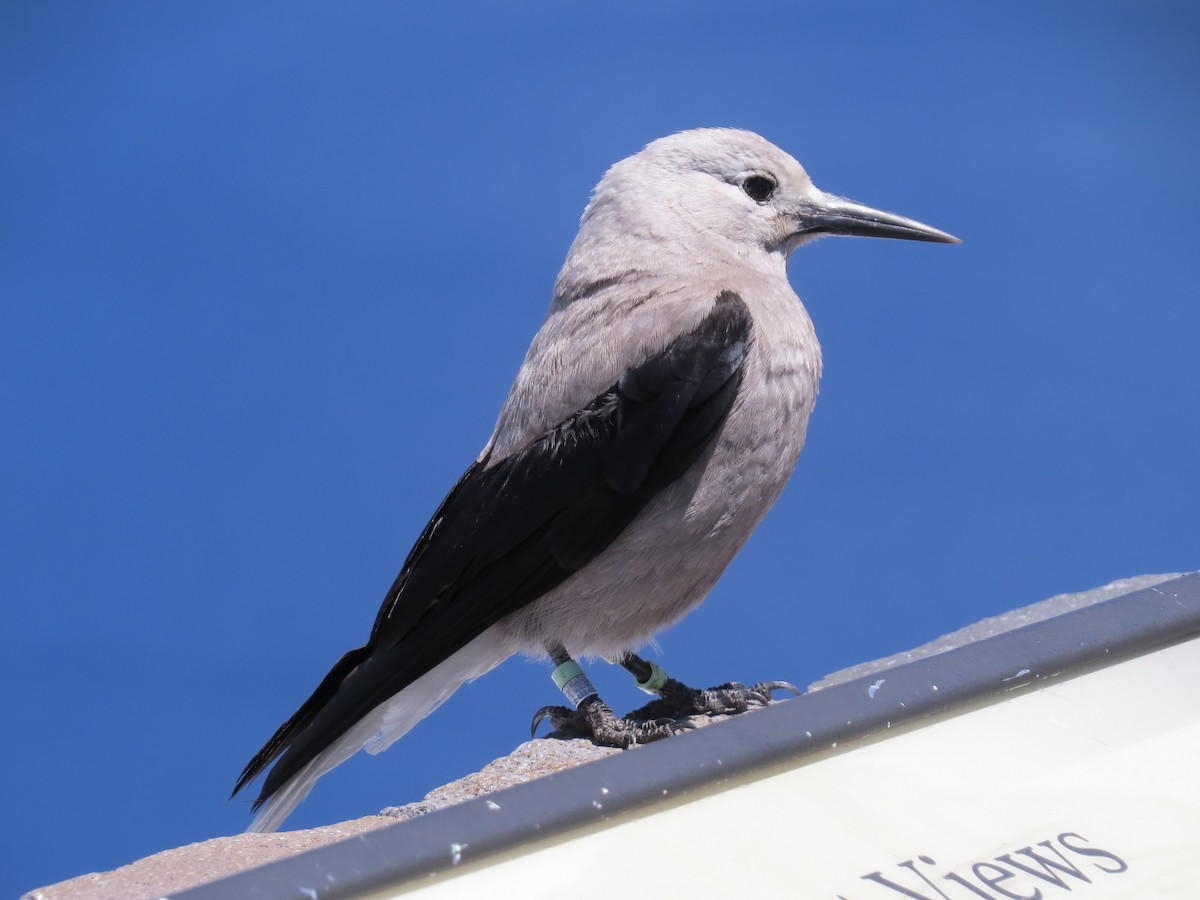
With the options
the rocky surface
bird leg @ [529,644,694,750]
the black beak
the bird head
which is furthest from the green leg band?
the black beak

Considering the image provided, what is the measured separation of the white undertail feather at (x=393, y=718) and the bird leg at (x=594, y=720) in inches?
4.0

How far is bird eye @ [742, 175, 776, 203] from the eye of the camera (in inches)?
86.7

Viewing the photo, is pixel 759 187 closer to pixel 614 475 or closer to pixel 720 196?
pixel 720 196

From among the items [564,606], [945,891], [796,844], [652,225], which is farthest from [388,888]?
[652,225]

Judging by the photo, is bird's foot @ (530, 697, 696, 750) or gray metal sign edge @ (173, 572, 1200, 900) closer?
gray metal sign edge @ (173, 572, 1200, 900)

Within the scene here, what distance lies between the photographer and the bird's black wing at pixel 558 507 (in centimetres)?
198

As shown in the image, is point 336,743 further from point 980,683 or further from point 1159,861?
point 1159,861

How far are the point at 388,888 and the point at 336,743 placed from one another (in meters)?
1.15

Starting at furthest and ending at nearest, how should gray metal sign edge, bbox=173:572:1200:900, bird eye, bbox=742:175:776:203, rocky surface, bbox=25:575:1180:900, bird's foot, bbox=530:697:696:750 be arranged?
1. bird eye, bbox=742:175:776:203
2. bird's foot, bbox=530:697:696:750
3. rocky surface, bbox=25:575:1180:900
4. gray metal sign edge, bbox=173:572:1200:900

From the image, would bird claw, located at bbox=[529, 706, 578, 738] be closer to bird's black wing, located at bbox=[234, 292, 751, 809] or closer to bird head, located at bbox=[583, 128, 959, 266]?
bird's black wing, located at bbox=[234, 292, 751, 809]

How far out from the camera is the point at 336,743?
6.98ft

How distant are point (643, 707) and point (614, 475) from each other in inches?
22.7

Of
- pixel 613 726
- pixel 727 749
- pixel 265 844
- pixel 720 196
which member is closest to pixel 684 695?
pixel 613 726

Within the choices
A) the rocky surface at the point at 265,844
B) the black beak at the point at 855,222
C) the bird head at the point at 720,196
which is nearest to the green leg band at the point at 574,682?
Answer: the rocky surface at the point at 265,844
